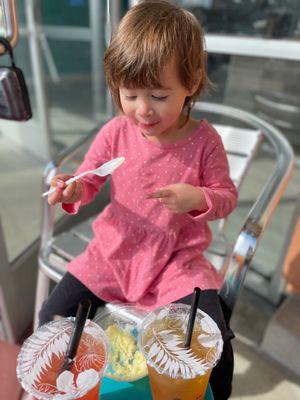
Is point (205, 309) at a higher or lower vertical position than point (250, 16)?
lower

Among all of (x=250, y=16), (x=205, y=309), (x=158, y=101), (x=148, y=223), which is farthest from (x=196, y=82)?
(x=250, y=16)

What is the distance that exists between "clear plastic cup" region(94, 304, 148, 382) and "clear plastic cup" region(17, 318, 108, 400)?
0.06 m

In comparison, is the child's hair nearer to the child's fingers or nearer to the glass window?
the child's fingers

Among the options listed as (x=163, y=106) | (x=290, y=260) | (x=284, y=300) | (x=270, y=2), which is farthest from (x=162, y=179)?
(x=270, y=2)

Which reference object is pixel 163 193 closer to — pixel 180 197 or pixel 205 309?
pixel 180 197

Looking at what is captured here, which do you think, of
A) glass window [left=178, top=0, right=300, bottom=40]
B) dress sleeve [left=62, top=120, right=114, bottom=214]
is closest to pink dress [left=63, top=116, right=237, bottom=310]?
dress sleeve [left=62, top=120, right=114, bottom=214]

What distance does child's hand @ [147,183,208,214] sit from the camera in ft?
2.24

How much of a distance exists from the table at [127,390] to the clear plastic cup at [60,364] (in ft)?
0.35

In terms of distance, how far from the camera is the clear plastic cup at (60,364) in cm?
48

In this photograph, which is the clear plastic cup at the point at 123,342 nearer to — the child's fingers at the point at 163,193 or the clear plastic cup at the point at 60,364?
the clear plastic cup at the point at 60,364

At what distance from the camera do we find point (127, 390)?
2.04 feet

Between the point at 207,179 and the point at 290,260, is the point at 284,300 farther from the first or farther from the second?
the point at 207,179

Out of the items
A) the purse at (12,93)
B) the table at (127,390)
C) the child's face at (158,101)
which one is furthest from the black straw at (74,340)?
the purse at (12,93)

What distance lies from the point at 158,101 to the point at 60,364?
0.48 meters
